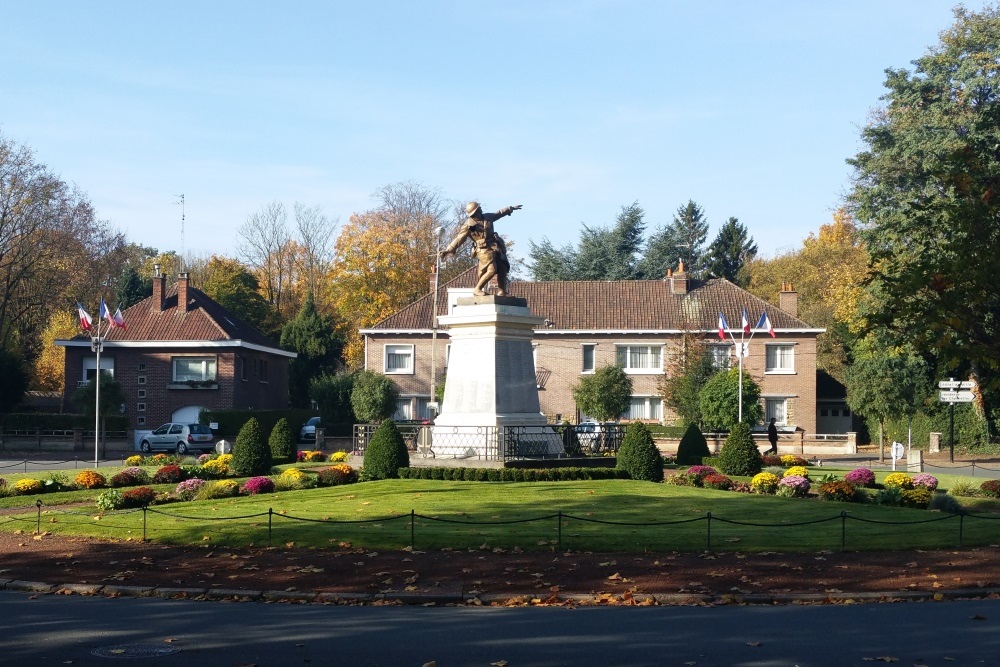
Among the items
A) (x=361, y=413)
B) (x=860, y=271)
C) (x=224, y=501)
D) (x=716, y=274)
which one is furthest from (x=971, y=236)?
(x=716, y=274)

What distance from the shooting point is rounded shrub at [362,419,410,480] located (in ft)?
95.3

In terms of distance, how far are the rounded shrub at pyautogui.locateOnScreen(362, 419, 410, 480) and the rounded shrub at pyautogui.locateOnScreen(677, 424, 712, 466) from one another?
11165 millimetres

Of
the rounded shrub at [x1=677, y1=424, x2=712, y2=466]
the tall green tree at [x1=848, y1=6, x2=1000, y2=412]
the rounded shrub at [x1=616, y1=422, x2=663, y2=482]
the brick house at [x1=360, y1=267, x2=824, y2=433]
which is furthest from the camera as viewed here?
the brick house at [x1=360, y1=267, x2=824, y2=433]

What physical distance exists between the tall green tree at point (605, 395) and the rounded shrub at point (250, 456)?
2500 cm

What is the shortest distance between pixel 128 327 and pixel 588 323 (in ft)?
86.4

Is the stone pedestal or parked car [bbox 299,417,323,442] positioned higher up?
the stone pedestal

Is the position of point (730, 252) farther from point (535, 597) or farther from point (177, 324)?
→ point (535, 597)

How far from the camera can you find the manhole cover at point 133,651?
39.5 ft

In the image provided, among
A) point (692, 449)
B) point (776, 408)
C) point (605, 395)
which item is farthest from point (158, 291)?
point (692, 449)

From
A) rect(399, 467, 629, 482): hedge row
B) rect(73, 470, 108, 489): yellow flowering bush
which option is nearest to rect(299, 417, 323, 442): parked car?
rect(73, 470, 108, 489): yellow flowering bush

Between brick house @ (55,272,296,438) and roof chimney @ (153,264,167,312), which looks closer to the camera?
brick house @ (55,272,296,438)

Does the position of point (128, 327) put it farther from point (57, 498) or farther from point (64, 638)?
point (64, 638)

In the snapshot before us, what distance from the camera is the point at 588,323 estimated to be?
64.3 metres

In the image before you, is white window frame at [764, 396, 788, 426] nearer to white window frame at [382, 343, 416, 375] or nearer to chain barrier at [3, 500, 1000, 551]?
white window frame at [382, 343, 416, 375]
